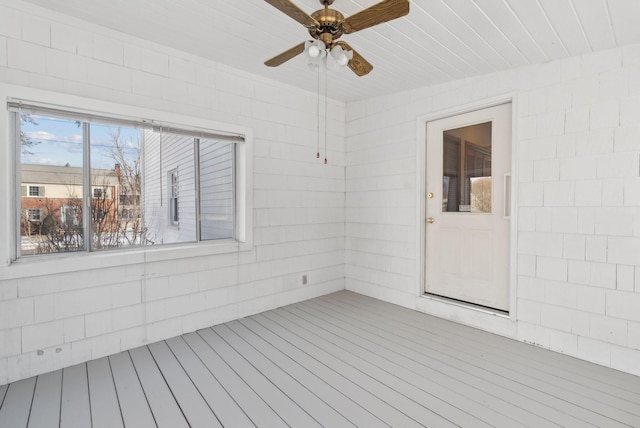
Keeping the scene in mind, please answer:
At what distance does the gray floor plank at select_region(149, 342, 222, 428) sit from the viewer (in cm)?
193

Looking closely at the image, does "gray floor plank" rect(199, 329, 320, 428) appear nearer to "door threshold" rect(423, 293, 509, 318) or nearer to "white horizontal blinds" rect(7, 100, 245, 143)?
"white horizontal blinds" rect(7, 100, 245, 143)

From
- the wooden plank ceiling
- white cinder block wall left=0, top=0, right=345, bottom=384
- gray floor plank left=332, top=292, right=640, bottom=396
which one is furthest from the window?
gray floor plank left=332, top=292, right=640, bottom=396

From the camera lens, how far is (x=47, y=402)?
6.81ft

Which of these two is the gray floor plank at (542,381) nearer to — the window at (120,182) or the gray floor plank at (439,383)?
the gray floor plank at (439,383)

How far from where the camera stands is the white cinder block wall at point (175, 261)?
2.35 m

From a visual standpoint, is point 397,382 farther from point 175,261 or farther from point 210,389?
point 175,261

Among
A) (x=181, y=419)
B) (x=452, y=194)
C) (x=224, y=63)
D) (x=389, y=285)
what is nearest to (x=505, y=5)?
(x=452, y=194)

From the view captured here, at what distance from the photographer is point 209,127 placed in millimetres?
3246

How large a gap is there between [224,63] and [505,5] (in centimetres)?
256

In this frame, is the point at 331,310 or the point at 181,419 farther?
the point at 331,310

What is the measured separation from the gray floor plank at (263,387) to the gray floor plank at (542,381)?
1.47 metres

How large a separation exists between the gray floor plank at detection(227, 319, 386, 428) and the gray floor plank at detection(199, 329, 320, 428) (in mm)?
197

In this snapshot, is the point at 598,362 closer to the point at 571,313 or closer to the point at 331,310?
the point at 571,313

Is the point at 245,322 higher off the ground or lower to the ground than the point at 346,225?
lower
